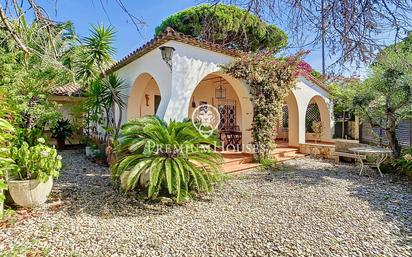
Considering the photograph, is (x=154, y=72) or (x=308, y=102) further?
(x=308, y=102)

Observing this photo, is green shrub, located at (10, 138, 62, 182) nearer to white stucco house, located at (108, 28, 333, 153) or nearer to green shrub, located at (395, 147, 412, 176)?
white stucco house, located at (108, 28, 333, 153)

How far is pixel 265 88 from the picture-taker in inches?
373

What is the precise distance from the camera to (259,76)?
9.30 meters

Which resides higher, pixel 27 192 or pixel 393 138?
pixel 393 138

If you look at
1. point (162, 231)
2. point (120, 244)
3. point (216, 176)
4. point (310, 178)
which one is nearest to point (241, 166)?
point (310, 178)

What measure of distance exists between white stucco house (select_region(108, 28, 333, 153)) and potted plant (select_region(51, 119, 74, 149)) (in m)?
4.28

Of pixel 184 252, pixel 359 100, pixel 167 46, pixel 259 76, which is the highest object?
pixel 167 46

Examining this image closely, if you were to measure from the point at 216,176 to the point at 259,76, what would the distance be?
4.68m

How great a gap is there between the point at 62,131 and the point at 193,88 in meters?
9.29

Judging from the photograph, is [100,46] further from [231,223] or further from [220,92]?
[231,223]

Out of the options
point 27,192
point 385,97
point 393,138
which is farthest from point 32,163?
point 393,138

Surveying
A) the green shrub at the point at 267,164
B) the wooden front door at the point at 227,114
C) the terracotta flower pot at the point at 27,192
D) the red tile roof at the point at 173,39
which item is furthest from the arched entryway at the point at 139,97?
the terracotta flower pot at the point at 27,192

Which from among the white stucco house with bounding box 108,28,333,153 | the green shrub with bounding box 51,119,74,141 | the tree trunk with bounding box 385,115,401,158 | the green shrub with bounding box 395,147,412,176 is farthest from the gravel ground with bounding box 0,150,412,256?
the green shrub with bounding box 51,119,74,141

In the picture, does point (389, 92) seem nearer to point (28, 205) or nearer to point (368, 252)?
point (368, 252)
